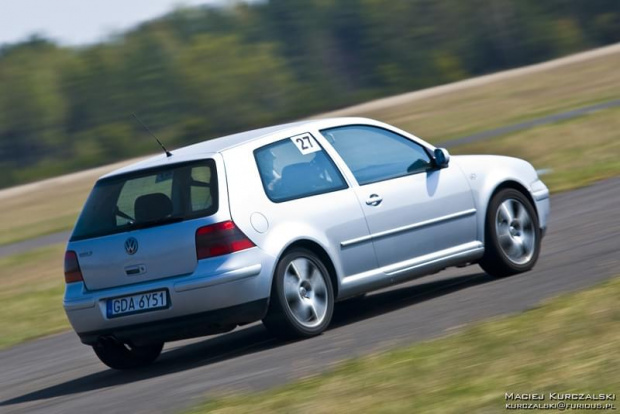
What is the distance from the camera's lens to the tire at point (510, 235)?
10.0 metres

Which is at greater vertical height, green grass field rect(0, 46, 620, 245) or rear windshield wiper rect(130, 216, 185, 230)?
rear windshield wiper rect(130, 216, 185, 230)

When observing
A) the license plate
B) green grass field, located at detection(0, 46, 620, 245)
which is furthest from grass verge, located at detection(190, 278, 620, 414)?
green grass field, located at detection(0, 46, 620, 245)

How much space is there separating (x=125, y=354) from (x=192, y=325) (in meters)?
1.08

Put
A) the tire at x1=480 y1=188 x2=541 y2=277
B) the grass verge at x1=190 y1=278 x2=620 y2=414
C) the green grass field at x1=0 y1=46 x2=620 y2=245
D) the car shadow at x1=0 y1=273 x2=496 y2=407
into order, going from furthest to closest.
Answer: the green grass field at x1=0 y1=46 x2=620 y2=245 < the tire at x1=480 y1=188 x2=541 y2=277 < the car shadow at x1=0 y1=273 x2=496 y2=407 < the grass verge at x1=190 y1=278 x2=620 y2=414

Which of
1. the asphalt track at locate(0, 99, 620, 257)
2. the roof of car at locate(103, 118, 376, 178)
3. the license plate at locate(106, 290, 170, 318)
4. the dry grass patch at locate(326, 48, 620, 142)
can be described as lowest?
the dry grass patch at locate(326, 48, 620, 142)

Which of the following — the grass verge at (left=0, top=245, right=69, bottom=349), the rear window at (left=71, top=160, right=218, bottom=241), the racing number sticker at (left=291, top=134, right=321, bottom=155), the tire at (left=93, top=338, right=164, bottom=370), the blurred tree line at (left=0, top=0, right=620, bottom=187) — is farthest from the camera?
the blurred tree line at (left=0, top=0, right=620, bottom=187)

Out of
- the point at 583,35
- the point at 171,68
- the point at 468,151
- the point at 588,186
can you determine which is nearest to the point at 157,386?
the point at 588,186

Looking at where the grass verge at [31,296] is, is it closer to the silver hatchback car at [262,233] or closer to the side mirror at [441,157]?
the silver hatchback car at [262,233]

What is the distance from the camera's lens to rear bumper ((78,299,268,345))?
327 inches

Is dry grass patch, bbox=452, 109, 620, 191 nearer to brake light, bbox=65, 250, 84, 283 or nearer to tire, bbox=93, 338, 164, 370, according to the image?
tire, bbox=93, 338, 164, 370

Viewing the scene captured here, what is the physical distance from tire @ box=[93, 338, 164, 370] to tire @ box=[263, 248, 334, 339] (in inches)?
47.2

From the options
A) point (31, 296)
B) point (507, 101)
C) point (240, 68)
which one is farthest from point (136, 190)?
point (240, 68)

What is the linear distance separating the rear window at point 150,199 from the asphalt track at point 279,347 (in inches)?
42.0

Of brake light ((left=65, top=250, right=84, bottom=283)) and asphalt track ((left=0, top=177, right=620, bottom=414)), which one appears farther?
brake light ((left=65, top=250, right=84, bottom=283))
